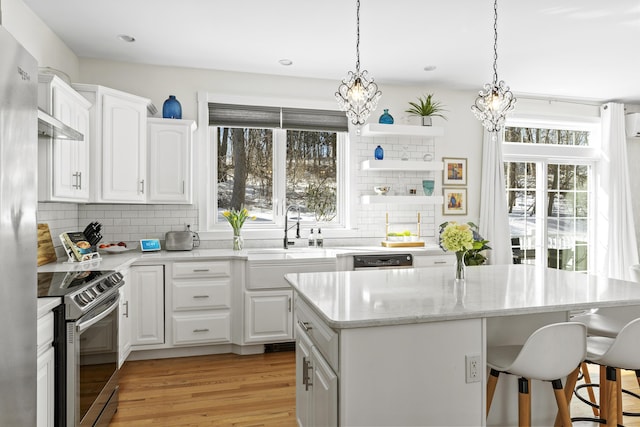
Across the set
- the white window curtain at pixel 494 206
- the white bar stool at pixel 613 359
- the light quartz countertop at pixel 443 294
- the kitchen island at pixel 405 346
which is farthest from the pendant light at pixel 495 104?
the white window curtain at pixel 494 206

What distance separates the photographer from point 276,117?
4.45 metres

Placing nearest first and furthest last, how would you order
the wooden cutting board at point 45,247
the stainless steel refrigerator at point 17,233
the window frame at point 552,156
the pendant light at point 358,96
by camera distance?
the stainless steel refrigerator at point 17,233
the pendant light at point 358,96
the wooden cutting board at point 45,247
the window frame at point 552,156

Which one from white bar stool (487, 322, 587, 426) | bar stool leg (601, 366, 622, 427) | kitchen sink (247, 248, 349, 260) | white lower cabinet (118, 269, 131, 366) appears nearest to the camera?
white bar stool (487, 322, 587, 426)

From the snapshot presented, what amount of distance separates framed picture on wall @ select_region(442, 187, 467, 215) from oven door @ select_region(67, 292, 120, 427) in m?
3.74

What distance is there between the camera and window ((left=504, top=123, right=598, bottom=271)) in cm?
533

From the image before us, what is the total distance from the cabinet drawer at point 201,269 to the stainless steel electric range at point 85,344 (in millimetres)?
977

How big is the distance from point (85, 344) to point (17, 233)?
1.04 metres

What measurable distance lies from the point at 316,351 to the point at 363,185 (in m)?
3.02

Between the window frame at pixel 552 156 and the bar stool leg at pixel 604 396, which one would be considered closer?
the bar stool leg at pixel 604 396

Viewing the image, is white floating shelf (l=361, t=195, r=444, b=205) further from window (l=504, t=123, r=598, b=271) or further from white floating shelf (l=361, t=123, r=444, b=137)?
window (l=504, t=123, r=598, b=271)

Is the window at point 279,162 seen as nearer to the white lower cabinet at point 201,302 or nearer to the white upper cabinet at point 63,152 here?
the white lower cabinet at point 201,302

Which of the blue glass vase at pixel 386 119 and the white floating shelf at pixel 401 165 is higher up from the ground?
the blue glass vase at pixel 386 119

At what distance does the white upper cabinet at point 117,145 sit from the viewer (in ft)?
11.2

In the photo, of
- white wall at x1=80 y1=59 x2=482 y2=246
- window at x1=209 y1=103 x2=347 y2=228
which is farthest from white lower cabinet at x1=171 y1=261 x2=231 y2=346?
window at x1=209 y1=103 x2=347 y2=228
